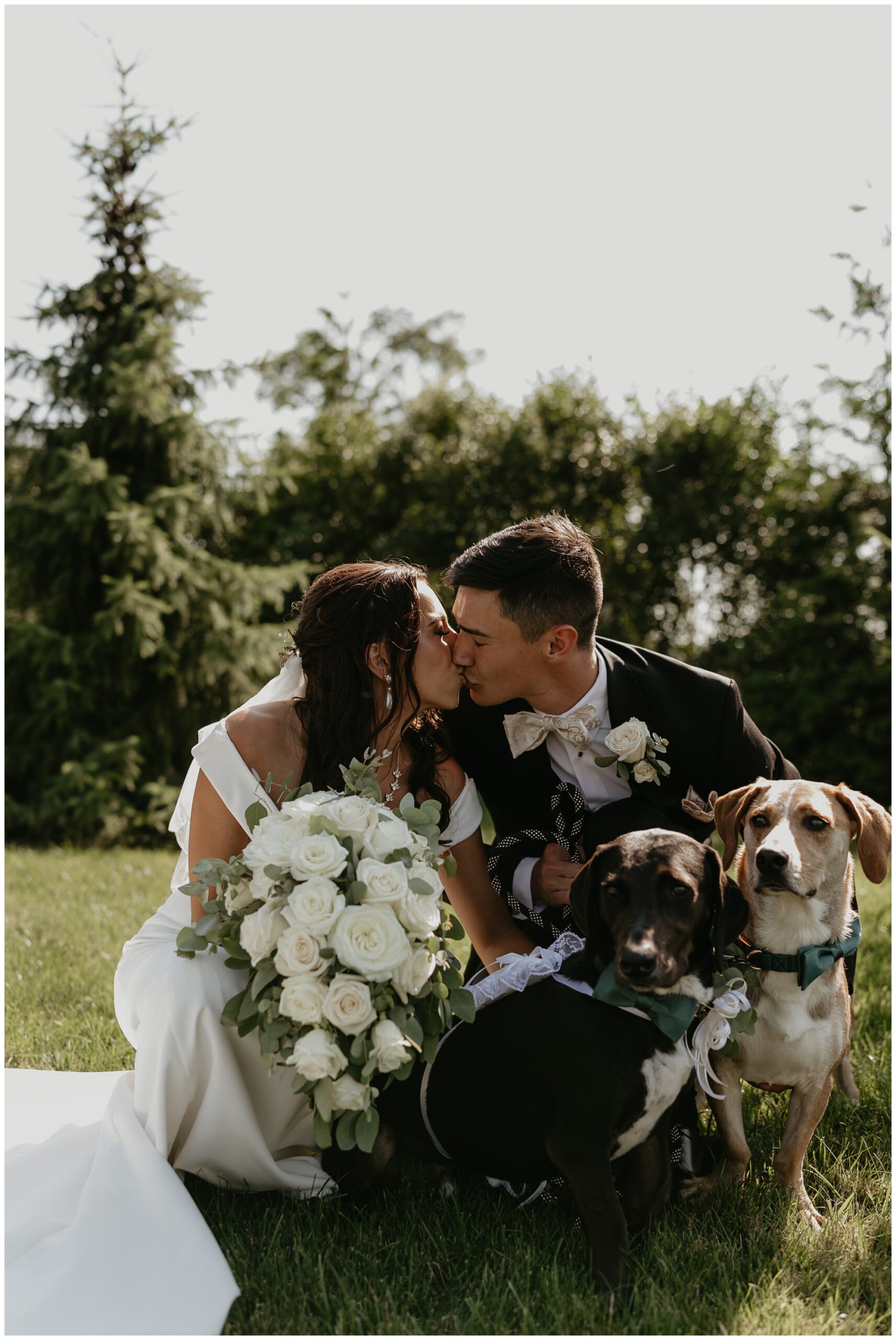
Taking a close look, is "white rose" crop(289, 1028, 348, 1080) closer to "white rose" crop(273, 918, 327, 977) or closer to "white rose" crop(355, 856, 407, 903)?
"white rose" crop(273, 918, 327, 977)

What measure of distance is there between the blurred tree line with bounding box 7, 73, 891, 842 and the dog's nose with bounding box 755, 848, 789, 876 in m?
8.67

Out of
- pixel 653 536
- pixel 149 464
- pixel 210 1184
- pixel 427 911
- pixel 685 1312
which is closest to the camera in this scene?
pixel 685 1312

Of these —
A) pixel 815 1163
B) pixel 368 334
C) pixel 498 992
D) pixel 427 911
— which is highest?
pixel 368 334

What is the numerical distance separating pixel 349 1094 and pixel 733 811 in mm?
1466

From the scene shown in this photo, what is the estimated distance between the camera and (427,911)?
262cm

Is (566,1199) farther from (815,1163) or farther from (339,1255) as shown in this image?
(815,1163)

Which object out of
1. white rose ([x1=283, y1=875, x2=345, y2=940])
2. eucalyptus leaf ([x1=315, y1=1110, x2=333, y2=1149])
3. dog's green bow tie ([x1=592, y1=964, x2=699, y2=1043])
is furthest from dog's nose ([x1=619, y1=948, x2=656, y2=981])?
eucalyptus leaf ([x1=315, y1=1110, x2=333, y2=1149])

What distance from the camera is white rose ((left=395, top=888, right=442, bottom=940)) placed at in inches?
102

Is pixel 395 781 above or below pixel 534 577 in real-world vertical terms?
below

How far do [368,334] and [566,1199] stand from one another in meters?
22.1

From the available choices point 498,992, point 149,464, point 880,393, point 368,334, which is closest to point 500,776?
point 498,992

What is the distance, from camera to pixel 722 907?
9.11ft

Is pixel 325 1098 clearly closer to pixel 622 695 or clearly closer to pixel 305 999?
pixel 305 999

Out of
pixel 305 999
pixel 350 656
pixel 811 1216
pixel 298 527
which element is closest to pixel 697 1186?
pixel 811 1216
